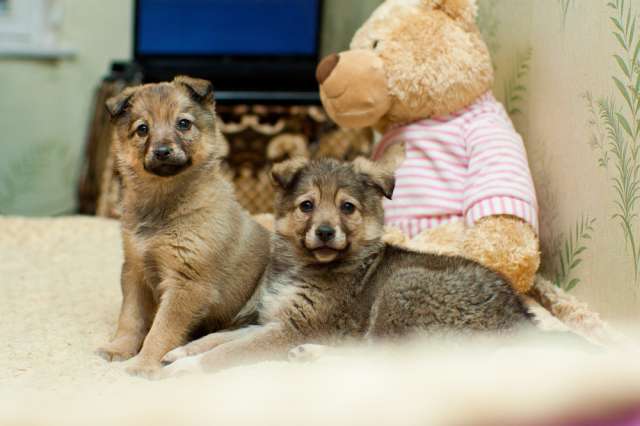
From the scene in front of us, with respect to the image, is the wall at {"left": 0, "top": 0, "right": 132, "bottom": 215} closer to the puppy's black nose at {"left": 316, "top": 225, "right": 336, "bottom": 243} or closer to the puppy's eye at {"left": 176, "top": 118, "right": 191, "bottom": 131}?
the puppy's eye at {"left": 176, "top": 118, "right": 191, "bottom": 131}

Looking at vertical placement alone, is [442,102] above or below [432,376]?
above

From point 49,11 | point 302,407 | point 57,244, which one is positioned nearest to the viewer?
point 302,407

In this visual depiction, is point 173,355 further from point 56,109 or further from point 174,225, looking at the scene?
point 56,109

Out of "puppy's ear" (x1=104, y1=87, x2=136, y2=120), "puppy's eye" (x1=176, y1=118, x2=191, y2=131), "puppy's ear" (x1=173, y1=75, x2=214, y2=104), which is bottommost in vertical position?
"puppy's eye" (x1=176, y1=118, x2=191, y2=131)

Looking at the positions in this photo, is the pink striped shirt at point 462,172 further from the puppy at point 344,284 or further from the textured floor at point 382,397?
the textured floor at point 382,397

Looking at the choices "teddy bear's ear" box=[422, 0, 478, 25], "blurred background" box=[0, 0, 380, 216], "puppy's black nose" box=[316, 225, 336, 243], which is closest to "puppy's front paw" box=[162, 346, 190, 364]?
"puppy's black nose" box=[316, 225, 336, 243]

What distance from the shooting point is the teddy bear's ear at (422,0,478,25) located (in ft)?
8.03

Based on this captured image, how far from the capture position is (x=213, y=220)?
202 centimetres

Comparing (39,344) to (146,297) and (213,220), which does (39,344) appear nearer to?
(146,297)

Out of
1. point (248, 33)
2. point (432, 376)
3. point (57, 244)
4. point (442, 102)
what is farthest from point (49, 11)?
point (432, 376)

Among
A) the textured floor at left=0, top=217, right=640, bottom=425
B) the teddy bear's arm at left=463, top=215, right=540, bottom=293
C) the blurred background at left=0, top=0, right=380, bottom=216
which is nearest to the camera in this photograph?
the textured floor at left=0, top=217, right=640, bottom=425

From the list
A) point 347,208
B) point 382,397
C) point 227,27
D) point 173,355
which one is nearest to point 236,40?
point 227,27

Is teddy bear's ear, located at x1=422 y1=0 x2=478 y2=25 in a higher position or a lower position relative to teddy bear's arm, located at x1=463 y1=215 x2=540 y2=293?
higher

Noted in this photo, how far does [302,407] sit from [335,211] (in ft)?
3.10
